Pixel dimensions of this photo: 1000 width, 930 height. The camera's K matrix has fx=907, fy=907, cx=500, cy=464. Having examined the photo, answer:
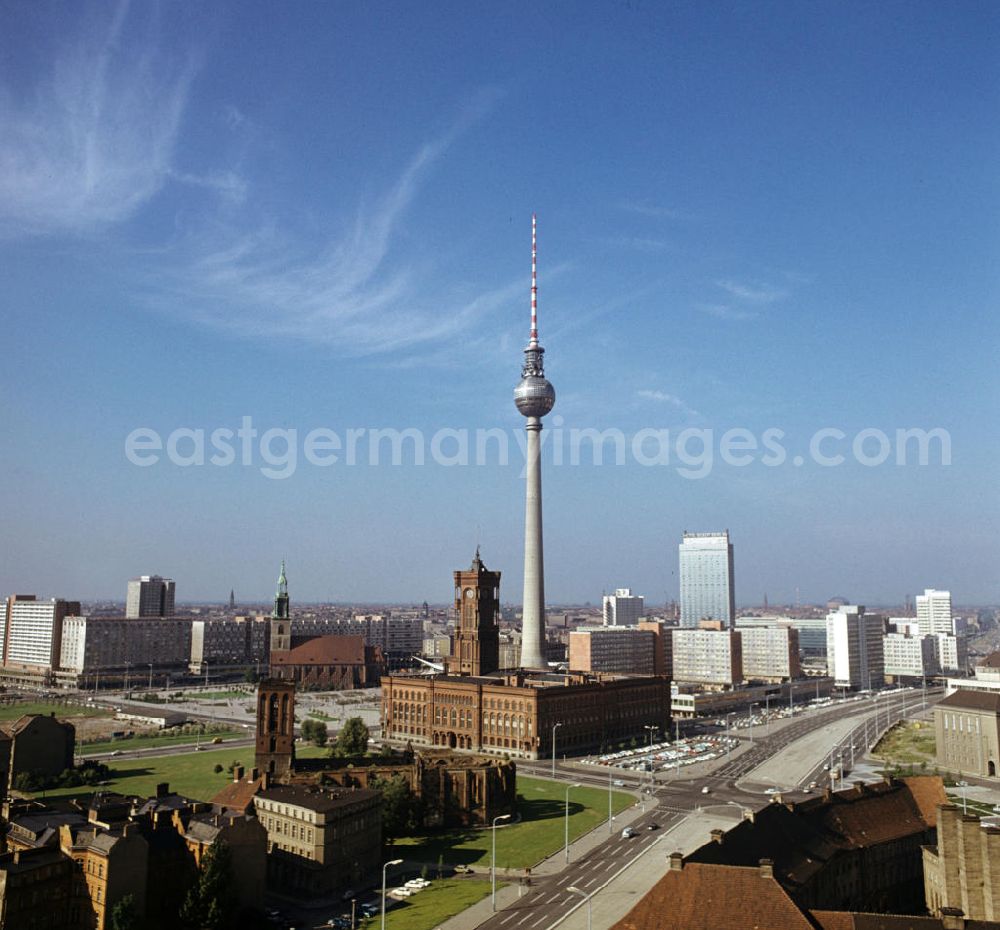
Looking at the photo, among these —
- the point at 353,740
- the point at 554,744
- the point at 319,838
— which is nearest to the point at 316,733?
the point at 353,740

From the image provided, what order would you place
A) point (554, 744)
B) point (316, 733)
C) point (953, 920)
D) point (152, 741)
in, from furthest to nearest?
1. point (152, 741)
2. point (316, 733)
3. point (554, 744)
4. point (953, 920)

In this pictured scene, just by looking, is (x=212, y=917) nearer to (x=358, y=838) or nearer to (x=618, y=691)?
(x=358, y=838)

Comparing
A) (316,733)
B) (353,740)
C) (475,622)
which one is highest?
(475,622)

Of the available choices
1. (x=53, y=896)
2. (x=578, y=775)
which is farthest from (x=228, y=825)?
(x=578, y=775)

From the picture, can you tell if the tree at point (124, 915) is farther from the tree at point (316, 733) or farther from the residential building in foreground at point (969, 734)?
the residential building in foreground at point (969, 734)

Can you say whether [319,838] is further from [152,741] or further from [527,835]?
[152,741]

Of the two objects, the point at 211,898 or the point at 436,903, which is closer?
the point at 211,898

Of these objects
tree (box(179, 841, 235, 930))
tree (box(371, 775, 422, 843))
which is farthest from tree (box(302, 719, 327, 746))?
tree (box(179, 841, 235, 930))
